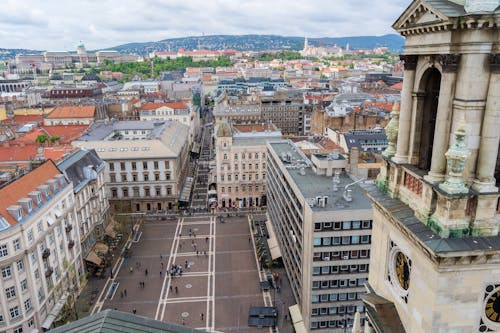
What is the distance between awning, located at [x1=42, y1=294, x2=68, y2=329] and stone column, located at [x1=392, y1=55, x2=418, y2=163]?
53.8 m

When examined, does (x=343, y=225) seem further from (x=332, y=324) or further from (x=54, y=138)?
(x=54, y=138)

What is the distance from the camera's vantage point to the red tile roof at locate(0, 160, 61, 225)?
2026 inches

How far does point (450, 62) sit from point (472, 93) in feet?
4.85

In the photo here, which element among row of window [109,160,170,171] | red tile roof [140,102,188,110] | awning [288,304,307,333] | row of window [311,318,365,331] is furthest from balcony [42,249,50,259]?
red tile roof [140,102,188,110]

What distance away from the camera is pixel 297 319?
2283 inches

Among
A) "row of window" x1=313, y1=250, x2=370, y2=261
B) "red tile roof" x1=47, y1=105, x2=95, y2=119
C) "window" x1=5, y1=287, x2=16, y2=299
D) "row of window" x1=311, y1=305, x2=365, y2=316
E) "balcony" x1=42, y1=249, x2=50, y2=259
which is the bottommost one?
"row of window" x1=311, y1=305, x2=365, y2=316

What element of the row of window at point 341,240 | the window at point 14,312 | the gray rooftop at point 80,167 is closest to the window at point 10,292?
the window at point 14,312

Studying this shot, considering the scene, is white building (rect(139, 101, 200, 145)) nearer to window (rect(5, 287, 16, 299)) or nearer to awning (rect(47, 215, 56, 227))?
awning (rect(47, 215, 56, 227))

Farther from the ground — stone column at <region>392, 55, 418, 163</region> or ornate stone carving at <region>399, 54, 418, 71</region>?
ornate stone carving at <region>399, 54, 418, 71</region>

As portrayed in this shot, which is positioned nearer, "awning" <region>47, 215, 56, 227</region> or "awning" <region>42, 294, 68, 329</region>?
"awning" <region>42, 294, 68, 329</region>

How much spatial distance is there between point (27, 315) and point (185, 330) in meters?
33.1

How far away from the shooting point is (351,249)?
54125 mm

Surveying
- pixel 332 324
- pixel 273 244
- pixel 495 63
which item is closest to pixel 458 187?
pixel 495 63

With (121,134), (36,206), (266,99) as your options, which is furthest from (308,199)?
(266,99)
